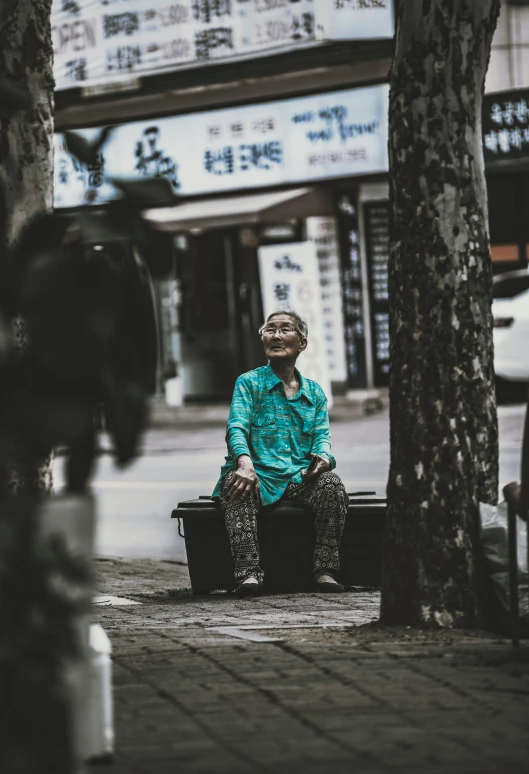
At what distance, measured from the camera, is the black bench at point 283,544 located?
27.2 feet

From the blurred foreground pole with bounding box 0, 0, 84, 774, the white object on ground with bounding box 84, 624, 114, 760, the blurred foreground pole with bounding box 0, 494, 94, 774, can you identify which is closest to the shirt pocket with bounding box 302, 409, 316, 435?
the white object on ground with bounding box 84, 624, 114, 760

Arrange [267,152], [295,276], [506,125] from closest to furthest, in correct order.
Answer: [295,276]
[506,125]
[267,152]

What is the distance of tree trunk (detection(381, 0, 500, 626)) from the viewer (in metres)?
6.27

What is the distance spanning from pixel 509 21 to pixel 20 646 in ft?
68.6

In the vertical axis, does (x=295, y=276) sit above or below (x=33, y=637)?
above

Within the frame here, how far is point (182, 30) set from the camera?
2277 cm

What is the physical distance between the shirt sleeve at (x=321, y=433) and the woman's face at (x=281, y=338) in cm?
33

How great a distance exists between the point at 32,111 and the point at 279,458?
236 centimetres

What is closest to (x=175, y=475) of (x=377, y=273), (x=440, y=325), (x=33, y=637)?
(x=377, y=273)

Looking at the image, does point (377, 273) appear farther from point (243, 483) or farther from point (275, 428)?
point (243, 483)

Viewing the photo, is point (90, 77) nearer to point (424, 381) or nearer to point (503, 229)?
point (503, 229)

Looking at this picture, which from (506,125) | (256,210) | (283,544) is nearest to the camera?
(283,544)

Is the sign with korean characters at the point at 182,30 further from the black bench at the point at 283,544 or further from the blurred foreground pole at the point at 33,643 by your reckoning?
the blurred foreground pole at the point at 33,643

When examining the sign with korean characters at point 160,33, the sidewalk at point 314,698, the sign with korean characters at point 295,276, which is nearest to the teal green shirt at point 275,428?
the sidewalk at point 314,698
